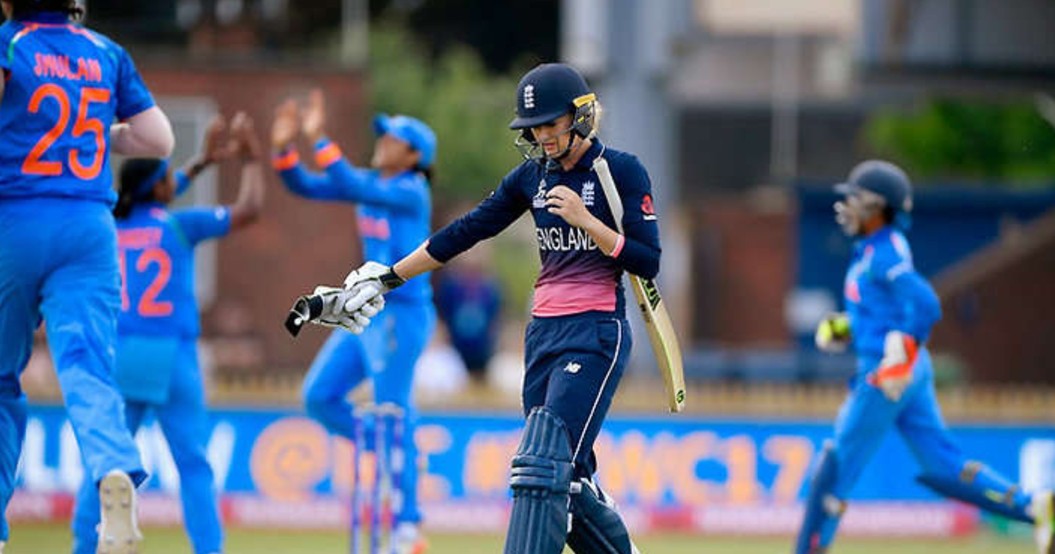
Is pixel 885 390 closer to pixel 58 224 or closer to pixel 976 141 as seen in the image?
pixel 58 224

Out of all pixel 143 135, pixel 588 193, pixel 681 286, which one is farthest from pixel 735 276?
pixel 588 193

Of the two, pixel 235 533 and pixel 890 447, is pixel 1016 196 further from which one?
pixel 235 533

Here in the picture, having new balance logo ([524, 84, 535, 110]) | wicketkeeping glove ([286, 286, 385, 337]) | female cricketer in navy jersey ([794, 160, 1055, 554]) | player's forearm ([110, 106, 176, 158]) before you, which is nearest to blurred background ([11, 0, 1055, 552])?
female cricketer in navy jersey ([794, 160, 1055, 554])

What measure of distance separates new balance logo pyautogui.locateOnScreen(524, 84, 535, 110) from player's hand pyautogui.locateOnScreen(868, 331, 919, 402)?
133 inches

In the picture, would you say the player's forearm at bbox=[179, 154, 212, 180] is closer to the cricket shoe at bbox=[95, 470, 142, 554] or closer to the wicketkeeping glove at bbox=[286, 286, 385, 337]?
the wicketkeeping glove at bbox=[286, 286, 385, 337]

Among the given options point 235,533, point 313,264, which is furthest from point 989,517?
point 313,264

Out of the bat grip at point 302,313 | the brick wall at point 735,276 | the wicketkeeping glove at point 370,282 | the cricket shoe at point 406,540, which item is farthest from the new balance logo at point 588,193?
the brick wall at point 735,276

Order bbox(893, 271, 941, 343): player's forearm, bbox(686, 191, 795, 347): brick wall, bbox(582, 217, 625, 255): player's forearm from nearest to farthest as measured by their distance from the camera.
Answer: bbox(582, 217, 625, 255): player's forearm → bbox(893, 271, 941, 343): player's forearm → bbox(686, 191, 795, 347): brick wall

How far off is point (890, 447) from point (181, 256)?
8.01 m

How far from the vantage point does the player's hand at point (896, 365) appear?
35.9 feet

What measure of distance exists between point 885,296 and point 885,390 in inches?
22.8

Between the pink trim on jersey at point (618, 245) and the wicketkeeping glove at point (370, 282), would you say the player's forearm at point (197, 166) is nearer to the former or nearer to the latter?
the wicketkeeping glove at point (370, 282)

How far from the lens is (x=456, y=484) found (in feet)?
55.6

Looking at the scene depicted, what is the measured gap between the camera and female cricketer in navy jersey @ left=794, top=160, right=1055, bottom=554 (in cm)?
1111
